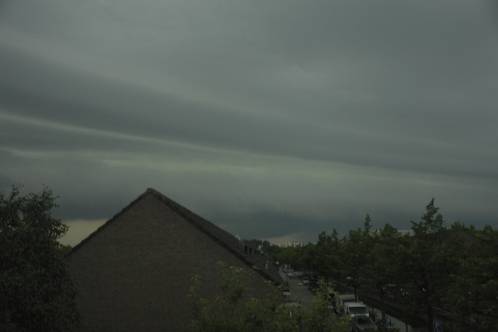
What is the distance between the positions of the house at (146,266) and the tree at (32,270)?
18.4 ft

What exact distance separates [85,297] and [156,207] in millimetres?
6187

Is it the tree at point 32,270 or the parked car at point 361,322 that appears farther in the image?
the parked car at point 361,322

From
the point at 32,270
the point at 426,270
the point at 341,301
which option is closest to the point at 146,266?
the point at 32,270

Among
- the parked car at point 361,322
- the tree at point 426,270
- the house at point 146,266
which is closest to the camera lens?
the house at point 146,266

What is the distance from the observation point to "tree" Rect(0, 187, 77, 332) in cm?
1967

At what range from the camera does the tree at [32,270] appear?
19.7 m

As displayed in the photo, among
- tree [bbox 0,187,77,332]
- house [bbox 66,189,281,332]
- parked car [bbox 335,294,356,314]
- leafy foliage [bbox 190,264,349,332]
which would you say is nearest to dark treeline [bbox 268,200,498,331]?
parked car [bbox 335,294,356,314]

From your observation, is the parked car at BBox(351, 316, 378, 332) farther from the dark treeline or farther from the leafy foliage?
the leafy foliage

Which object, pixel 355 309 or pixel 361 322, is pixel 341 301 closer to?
pixel 355 309

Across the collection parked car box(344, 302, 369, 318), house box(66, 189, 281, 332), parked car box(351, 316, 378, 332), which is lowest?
parked car box(351, 316, 378, 332)

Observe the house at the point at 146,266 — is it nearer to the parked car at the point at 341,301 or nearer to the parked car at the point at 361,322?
the parked car at the point at 361,322

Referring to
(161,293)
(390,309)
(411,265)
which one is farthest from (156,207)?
(390,309)

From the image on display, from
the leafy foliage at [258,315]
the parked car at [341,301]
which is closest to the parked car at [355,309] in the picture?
the parked car at [341,301]

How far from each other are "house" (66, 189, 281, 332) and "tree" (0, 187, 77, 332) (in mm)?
5595
